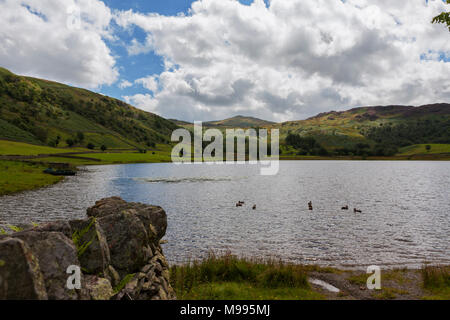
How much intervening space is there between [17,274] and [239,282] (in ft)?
43.7

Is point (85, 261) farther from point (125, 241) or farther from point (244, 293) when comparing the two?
point (244, 293)

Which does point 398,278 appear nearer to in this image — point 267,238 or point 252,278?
point 252,278

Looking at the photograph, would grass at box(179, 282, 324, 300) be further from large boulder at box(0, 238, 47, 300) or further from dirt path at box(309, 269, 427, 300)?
large boulder at box(0, 238, 47, 300)

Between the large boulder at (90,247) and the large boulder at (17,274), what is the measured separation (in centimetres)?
289

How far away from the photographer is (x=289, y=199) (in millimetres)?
62781

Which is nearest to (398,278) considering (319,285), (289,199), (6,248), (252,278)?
(319,285)

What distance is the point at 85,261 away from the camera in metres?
11.3

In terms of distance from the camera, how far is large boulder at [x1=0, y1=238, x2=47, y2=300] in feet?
25.8

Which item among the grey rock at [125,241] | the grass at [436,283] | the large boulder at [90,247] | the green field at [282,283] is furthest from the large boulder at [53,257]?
the grass at [436,283]

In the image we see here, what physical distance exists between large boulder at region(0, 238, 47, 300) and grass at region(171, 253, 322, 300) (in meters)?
8.46

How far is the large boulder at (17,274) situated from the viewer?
7.88m

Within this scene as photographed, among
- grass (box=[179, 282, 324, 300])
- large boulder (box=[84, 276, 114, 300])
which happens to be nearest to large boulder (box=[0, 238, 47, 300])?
large boulder (box=[84, 276, 114, 300])

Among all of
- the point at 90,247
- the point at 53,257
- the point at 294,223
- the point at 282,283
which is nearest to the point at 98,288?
the point at 90,247

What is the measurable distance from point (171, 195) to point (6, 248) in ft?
198
